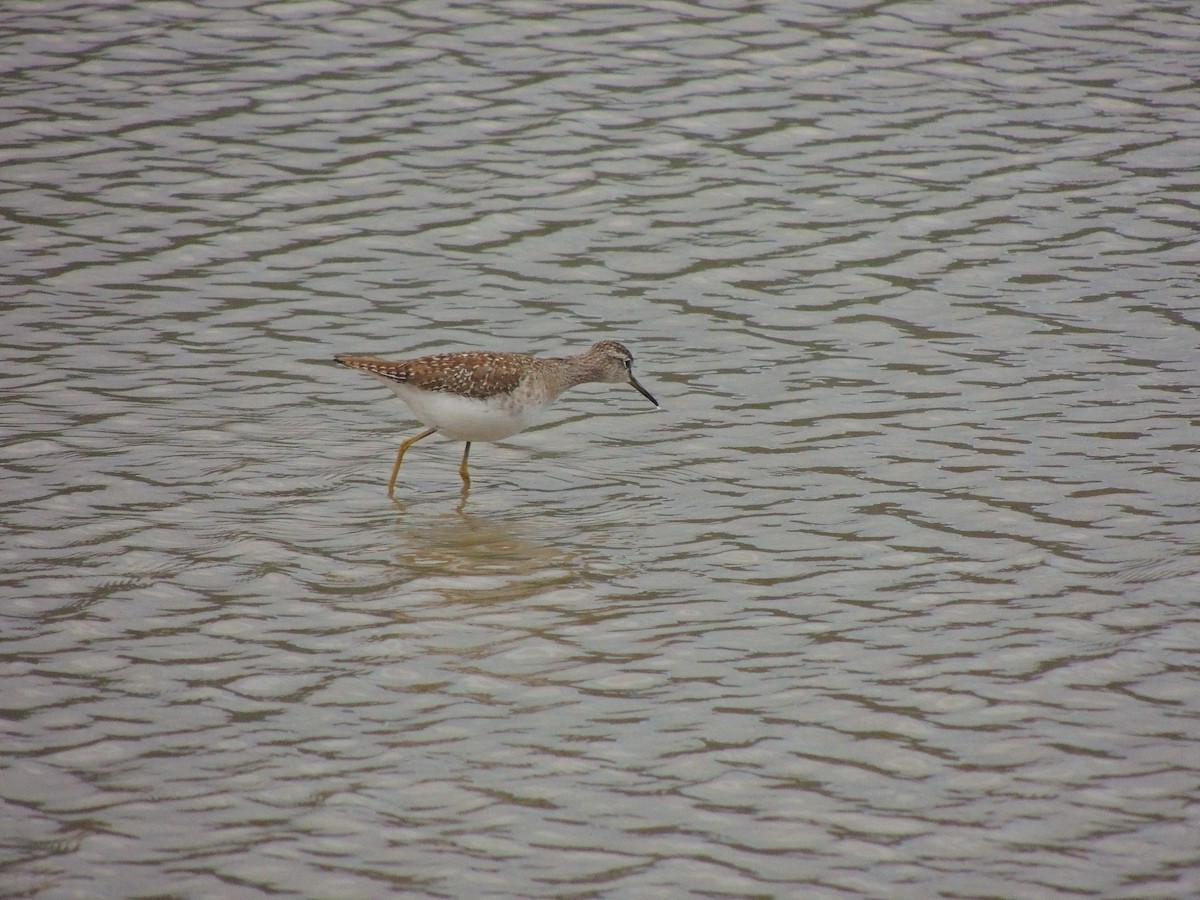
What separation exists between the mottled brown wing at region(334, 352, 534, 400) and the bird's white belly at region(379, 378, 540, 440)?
2.0 inches

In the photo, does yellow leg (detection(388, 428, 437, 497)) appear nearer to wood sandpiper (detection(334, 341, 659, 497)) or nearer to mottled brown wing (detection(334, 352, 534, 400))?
wood sandpiper (detection(334, 341, 659, 497))

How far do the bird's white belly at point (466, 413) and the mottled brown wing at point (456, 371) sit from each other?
5 centimetres

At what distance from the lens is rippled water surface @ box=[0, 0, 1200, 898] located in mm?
7320

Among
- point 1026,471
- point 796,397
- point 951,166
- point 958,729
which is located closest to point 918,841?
point 958,729

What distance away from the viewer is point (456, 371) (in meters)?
11.2

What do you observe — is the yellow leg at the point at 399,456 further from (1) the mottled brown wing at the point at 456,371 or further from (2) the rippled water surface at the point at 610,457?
(1) the mottled brown wing at the point at 456,371

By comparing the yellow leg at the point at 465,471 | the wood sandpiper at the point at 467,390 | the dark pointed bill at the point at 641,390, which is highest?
the wood sandpiper at the point at 467,390

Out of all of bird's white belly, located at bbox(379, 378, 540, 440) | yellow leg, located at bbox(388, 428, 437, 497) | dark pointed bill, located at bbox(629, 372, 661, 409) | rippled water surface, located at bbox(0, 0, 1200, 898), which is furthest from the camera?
dark pointed bill, located at bbox(629, 372, 661, 409)

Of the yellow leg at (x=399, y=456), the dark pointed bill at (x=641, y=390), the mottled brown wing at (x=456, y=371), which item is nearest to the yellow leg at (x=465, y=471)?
the yellow leg at (x=399, y=456)

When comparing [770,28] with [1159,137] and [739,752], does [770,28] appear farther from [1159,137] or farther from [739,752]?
[739,752]

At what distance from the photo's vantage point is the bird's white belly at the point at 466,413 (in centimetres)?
1104

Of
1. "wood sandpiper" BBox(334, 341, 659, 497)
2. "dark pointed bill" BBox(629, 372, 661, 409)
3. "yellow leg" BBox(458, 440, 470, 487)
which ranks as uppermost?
"wood sandpiper" BBox(334, 341, 659, 497)

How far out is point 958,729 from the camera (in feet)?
26.3

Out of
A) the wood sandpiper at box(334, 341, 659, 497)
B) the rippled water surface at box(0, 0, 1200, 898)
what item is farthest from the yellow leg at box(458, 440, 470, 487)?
the rippled water surface at box(0, 0, 1200, 898)
